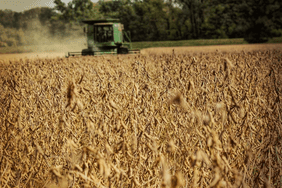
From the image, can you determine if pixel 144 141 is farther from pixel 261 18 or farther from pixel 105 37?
pixel 261 18

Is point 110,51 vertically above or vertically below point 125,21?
below

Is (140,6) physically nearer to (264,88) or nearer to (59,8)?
Answer: (59,8)

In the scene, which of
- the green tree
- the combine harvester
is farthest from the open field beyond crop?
the green tree

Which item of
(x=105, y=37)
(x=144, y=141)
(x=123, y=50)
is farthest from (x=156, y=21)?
(x=144, y=141)

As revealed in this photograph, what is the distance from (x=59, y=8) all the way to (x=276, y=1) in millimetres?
45909

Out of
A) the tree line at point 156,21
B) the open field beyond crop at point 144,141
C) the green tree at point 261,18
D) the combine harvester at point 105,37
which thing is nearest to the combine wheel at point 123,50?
the combine harvester at point 105,37

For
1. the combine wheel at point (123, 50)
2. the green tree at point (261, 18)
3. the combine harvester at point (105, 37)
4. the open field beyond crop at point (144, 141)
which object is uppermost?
the green tree at point (261, 18)

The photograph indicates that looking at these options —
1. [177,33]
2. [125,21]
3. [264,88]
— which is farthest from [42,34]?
[264,88]

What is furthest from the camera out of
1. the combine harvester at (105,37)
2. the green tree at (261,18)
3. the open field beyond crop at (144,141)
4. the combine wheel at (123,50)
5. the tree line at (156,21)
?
the tree line at (156,21)

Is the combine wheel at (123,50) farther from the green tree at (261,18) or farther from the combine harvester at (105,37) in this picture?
the green tree at (261,18)

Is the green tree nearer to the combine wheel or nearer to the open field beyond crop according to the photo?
the combine wheel

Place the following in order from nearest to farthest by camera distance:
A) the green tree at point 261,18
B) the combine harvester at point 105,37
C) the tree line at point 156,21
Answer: the combine harvester at point 105,37 → the green tree at point 261,18 → the tree line at point 156,21

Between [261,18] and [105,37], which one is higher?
[261,18]

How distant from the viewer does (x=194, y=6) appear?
5550cm
